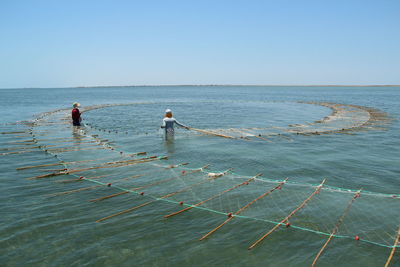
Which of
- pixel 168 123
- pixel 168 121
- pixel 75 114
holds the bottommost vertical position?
pixel 168 123

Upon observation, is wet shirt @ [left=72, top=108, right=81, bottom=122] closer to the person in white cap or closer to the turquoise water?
the turquoise water

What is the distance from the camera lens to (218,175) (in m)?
11.5

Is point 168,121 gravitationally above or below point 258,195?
above

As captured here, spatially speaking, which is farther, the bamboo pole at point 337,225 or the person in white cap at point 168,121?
the person in white cap at point 168,121

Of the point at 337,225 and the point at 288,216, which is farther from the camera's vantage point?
the point at 288,216

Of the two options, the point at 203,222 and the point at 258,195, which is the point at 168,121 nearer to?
the point at 258,195

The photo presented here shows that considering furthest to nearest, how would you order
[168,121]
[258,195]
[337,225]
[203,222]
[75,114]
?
[75,114] < [168,121] < [258,195] < [203,222] < [337,225]

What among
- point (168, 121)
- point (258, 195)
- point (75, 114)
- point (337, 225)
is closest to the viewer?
point (337, 225)

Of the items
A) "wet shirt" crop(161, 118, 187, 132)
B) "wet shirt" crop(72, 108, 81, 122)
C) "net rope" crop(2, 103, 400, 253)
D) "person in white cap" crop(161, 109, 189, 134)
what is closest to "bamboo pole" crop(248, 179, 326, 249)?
"net rope" crop(2, 103, 400, 253)

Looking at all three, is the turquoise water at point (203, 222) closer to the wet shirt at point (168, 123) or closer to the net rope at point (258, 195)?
the net rope at point (258, 195)

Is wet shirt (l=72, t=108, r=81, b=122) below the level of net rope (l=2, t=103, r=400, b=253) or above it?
above

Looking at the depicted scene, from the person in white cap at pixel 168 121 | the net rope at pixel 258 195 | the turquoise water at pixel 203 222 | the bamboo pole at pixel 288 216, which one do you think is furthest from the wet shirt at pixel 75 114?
the bamboo pole at pixel 288 216

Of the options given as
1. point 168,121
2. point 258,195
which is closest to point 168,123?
point 168,121

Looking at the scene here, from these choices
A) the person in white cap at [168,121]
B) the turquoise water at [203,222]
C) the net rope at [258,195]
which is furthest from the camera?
the person in white cap at [168,121]
